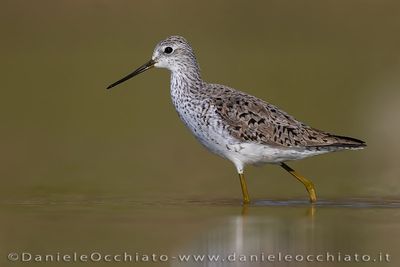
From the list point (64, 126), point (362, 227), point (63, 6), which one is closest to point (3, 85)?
A: point (64, 126)

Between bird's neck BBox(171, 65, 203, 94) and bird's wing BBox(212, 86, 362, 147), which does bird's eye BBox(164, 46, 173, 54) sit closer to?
bird's neck BBox(171, 65, 203, 94)

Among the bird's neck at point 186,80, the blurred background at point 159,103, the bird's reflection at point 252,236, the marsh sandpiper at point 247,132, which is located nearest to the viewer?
the bird's reflection at point 252,236

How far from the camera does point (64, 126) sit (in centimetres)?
1944

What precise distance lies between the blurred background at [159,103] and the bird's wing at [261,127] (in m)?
0.77

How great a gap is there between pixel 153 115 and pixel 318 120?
2.64m

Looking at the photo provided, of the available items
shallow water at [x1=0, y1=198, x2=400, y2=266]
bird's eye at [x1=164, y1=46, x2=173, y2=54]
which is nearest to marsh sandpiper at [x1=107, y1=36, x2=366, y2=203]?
shallow water at [x1=0, y1=198, x2=400, y2=266]

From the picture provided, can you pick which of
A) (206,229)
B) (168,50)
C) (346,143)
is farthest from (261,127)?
(206,229)

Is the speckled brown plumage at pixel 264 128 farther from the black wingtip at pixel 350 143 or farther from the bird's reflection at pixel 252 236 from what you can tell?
the bird's reflection at pixel 252 236

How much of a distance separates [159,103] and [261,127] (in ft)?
24.9

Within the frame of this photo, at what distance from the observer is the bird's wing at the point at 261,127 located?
539 inches

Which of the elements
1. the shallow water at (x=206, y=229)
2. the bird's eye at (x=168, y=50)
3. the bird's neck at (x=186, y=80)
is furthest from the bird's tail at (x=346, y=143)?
the bird's eye at (x=168, y=50)

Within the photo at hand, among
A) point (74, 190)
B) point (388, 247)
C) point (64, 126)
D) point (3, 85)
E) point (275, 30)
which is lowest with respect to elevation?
point (388, 247)

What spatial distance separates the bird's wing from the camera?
13688 mm

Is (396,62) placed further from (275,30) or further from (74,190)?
(74,190)
